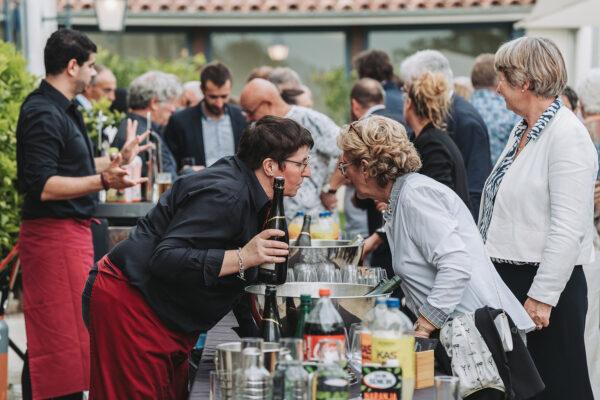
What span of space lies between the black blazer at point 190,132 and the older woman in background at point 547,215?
3757mm

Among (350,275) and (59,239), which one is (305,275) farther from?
(59,239)

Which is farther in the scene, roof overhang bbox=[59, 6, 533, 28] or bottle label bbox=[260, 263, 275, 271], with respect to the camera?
roof overhang bbox=[59, 6, 533, 28]

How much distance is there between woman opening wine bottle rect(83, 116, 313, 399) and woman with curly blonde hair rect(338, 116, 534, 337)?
0.90 feet

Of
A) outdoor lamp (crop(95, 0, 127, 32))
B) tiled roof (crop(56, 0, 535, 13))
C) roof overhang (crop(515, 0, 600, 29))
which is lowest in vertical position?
roof overhang (crop(515, 0, 600, 29))

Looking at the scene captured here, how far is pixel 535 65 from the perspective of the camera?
3455mm

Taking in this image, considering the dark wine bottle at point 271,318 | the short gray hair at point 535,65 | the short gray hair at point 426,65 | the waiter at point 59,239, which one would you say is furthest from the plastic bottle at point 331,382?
the short gray hair at point 426,65

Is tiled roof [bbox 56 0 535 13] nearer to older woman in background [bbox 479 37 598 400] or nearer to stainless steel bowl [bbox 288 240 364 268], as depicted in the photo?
older woman in background [bbox 479 37 598 400]

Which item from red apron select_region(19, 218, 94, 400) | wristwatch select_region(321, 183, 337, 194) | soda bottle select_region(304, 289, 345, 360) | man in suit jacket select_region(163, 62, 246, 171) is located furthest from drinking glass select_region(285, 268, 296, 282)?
man in suit jacket select_region(163, 62, 246, 171)

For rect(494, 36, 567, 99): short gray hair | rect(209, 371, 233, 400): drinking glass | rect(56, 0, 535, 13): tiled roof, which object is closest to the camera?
rect(209, 371, 233, 400): drinking glass

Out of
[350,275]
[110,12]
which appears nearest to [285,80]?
[110,12]

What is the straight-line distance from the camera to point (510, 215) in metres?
3.53

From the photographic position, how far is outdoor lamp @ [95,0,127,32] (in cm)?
910

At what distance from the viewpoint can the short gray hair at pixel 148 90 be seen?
6172 mm

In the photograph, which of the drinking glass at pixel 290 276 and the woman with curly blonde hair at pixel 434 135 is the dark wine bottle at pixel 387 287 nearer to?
the drinking glass at pixel 290 276
